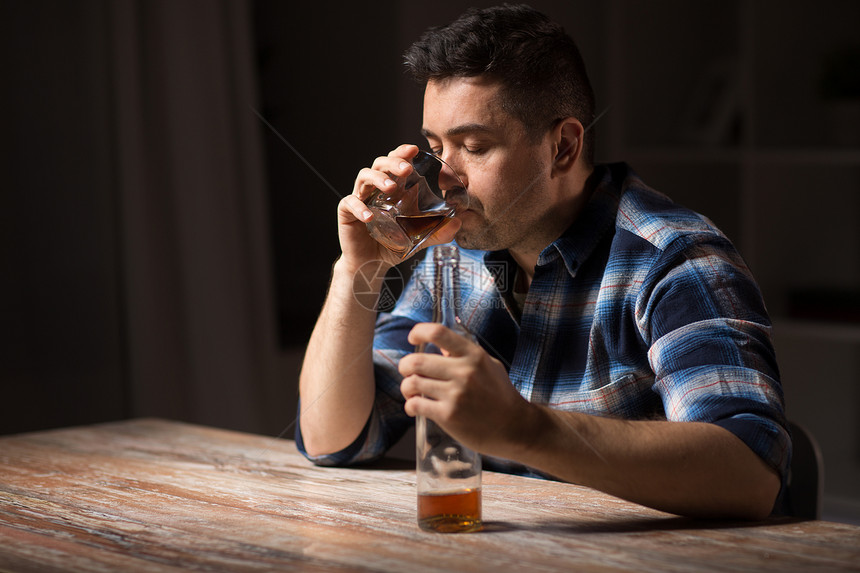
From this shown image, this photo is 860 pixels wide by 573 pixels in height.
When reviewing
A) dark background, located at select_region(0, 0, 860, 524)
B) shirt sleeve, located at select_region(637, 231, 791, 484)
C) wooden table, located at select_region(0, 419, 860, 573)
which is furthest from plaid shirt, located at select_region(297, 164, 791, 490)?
dark background, located at select_region(0, 0, 860, 524)

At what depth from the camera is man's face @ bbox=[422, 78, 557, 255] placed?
1.34m

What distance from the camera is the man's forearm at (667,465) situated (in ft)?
3.19

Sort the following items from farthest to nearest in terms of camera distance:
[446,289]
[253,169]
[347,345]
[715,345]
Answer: [253,169], [347,345], [715,345], [446,289]

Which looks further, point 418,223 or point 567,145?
point 567,145

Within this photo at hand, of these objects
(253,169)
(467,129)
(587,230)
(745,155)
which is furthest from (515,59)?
Answer: (745,155)

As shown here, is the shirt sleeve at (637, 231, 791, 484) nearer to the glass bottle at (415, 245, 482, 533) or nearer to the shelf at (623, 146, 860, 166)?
the glass bottle at (415, 245, 482, 533)

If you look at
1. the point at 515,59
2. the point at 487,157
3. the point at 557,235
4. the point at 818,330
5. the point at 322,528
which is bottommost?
the point at 818,330

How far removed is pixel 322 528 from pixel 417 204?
1.46 ft

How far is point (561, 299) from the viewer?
1.40m

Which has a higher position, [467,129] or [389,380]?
[467,129]

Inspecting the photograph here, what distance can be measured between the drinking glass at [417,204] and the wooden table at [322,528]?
313mm

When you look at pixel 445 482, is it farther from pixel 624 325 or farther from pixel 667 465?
pixel 624 325

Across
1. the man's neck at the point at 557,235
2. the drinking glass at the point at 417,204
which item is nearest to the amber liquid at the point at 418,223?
the drinking glass at the point at 417,204

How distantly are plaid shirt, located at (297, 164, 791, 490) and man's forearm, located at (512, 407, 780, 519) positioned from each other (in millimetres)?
33
